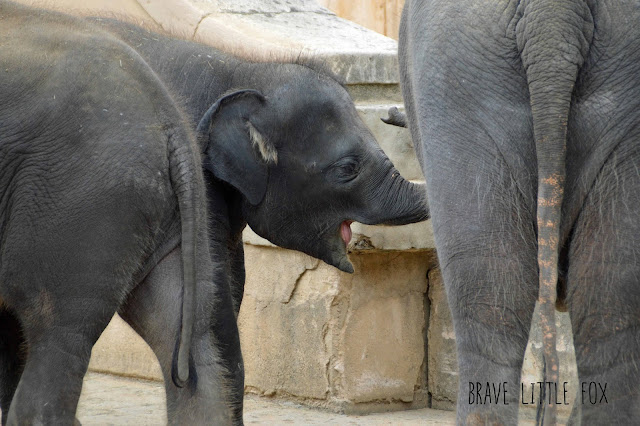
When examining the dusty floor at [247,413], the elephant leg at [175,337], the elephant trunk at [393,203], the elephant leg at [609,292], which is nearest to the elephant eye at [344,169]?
the elephant trunk at [393,203]

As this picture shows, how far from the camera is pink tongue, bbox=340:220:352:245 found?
4238 mm

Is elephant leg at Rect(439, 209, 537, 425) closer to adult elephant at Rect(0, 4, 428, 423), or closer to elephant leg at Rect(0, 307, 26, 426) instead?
adult elephant at Rect(0, 4, 428, 423)

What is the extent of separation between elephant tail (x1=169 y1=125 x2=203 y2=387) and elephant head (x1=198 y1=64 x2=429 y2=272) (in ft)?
2.85

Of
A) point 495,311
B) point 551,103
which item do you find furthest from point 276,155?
point 551,103

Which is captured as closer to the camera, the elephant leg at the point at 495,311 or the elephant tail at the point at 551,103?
the elephant tail at the point at 551,103

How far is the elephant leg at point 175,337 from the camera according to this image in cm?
309

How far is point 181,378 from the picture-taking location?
300 cm

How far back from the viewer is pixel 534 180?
8.27ft

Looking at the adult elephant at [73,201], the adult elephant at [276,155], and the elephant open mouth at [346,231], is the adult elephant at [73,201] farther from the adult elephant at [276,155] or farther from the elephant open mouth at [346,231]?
the elephant open mouth at [346,231]

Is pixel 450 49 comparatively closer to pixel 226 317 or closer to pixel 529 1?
pixel 529 1

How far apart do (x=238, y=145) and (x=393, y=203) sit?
636 mm

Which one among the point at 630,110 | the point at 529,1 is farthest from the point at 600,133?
the point at 529,1

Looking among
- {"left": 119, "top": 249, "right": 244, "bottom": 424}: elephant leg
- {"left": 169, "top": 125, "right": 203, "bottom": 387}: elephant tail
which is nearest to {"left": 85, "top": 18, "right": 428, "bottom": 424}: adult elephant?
{"left": 119, "top": 249, "right": 244, "bottom": 424}: elephant leg

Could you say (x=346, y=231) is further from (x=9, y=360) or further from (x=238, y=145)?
(x=9, y=360)
